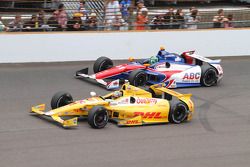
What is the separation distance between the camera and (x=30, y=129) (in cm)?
1041

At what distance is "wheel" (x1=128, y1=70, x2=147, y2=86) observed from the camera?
1403 centimetres

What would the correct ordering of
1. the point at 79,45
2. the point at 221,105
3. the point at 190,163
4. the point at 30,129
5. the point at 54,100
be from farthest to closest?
the point at 79,45, the point at 221,105, the point at 54,100, the point at 30,129, the point at 190,163

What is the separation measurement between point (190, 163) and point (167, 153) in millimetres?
560

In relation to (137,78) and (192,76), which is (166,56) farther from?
(137,78)

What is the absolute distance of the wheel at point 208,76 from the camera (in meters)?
14.8

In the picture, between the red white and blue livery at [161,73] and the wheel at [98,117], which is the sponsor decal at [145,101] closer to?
the wheel at [98,117]

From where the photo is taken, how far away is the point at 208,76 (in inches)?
588

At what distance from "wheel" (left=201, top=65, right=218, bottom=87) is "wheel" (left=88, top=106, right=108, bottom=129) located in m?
4.80

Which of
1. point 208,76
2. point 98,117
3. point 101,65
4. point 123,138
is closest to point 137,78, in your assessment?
point 101,65

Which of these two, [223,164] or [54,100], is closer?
[223,164]

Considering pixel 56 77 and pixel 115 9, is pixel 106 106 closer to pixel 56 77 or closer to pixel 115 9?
pixel 56 77

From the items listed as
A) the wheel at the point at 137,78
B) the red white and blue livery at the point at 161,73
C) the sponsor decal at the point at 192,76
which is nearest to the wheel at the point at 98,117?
the red white and blue livery at the point at 161,73

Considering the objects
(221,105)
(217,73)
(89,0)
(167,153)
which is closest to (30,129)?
(167,153)

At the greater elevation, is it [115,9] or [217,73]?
[115,9]
